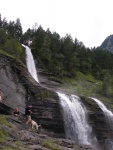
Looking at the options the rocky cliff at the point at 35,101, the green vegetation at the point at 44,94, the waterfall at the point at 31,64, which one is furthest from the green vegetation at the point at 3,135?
the waterfall at the point at 31,64

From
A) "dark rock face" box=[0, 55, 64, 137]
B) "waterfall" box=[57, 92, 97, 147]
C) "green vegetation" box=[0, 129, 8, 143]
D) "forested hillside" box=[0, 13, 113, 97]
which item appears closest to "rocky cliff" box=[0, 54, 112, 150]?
"dark rock face" box=[0, 55, 64, 137]

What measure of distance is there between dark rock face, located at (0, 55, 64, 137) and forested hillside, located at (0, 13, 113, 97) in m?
20.7

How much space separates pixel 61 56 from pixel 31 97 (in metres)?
45.6

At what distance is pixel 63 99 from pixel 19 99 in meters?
7.30

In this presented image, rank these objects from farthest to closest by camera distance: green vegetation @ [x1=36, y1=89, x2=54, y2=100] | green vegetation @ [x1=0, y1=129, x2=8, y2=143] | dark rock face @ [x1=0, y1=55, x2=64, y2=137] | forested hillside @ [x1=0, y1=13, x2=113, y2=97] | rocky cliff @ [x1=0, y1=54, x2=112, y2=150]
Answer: forested hillside @ [x1=0, y1=13, x2=113, y2=97]
green vegetation @ [x1=36, y1=89, x2=54, y2=100]
dark rock face @ [x1=0, y1=55, x2=64, y2=137]
rocky cliff @ [x1=0, y1=54, x2=112, y2=150]
green vegetation @ [x1=0, y1=129, x2=8, y2=143]

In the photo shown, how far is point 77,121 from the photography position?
41.9 metres

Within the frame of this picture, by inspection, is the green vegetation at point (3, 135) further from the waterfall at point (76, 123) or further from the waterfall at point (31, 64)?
the waterfall at point (31, 64)

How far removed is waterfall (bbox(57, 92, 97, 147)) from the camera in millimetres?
40331

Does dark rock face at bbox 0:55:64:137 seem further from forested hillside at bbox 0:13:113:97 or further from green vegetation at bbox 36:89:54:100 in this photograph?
forested hillside at bbox 0:13:113:97

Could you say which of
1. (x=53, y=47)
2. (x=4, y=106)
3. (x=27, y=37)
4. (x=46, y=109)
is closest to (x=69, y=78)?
(x=53, y=47)

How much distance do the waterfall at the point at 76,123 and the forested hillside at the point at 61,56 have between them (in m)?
21.7

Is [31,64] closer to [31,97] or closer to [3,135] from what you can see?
[31,97]

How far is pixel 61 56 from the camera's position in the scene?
8506 cm

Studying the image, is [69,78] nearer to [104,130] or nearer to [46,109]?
[104,130]
